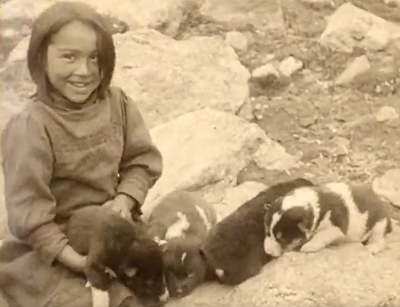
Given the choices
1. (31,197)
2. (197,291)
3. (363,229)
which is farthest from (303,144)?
(31,197)

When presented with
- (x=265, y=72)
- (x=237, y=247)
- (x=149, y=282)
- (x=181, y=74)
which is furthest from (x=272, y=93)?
(x=149, y=282)

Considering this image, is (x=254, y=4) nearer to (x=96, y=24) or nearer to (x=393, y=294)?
(x=96, y=24)

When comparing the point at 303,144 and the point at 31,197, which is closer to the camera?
the point at 31,197

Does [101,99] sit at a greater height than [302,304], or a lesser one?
greater

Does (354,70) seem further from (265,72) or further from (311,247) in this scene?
(311,247)

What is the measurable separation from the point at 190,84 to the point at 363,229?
0.33 meters

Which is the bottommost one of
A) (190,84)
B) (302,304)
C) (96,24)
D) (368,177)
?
(302,304)

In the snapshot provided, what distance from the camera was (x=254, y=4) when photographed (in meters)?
1.08

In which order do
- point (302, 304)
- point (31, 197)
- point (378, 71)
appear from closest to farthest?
point (31, 197)
point (302, 304)
point (378, 71)

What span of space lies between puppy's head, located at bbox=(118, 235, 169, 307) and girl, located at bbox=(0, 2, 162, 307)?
A: 16 millimetres

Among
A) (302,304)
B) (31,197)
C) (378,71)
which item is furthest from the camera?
(378,71)

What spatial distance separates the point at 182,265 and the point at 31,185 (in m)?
0.23

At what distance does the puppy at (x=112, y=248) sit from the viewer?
0.89 metres

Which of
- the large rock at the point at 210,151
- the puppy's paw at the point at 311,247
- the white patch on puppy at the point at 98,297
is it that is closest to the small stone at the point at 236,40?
the large rock at the point at 210,151
